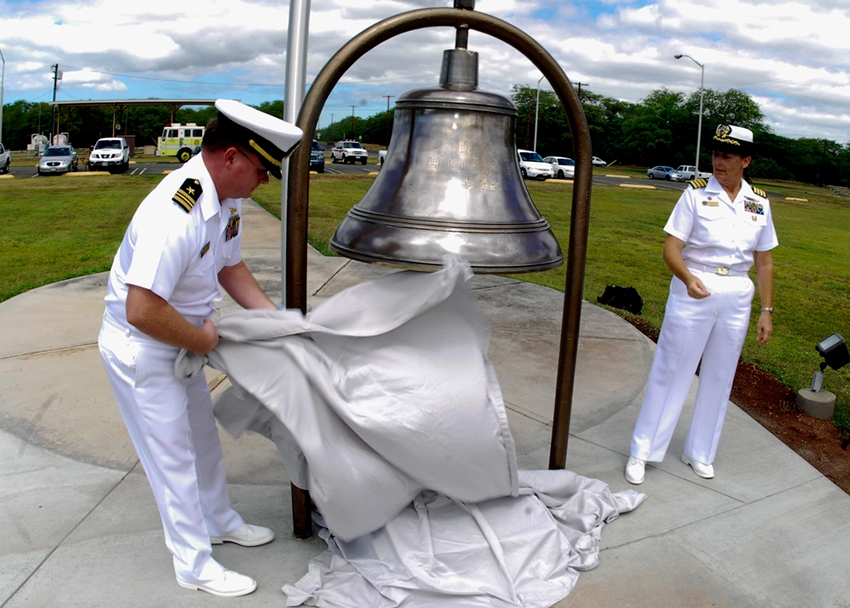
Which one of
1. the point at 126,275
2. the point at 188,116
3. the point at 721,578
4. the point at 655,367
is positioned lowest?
the point at 721,578

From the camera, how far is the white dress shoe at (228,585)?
2639 millimetres

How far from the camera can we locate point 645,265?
10.7m

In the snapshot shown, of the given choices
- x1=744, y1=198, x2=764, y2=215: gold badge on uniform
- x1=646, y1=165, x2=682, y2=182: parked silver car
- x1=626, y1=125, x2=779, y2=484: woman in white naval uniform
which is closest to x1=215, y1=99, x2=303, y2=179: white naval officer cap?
x1=626, y1=125, x2=779, y2=484: woman in white naval uniform

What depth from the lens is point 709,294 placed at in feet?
11.5

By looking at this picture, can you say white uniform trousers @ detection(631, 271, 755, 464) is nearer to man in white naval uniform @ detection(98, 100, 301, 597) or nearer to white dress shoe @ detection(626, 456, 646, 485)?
white dress shoe @ detection(626, 456, 646, 485)

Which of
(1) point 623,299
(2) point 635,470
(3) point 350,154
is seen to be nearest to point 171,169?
(3) point 350,154

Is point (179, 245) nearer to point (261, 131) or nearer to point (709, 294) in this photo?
point (261, 131)

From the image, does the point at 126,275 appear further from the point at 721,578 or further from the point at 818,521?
the point at 818,521

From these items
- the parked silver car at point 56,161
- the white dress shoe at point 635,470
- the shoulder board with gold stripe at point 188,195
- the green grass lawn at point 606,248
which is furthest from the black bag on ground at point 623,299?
the parked silver car at point 56,161

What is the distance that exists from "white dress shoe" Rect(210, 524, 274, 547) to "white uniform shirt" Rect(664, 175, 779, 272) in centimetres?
221

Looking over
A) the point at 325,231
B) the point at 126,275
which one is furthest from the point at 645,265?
the point at 126,275

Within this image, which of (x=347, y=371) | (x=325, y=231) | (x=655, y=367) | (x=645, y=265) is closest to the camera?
(x=347, y=371)

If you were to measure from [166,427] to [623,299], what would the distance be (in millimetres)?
5733

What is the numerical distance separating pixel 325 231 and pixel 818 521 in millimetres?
9326
